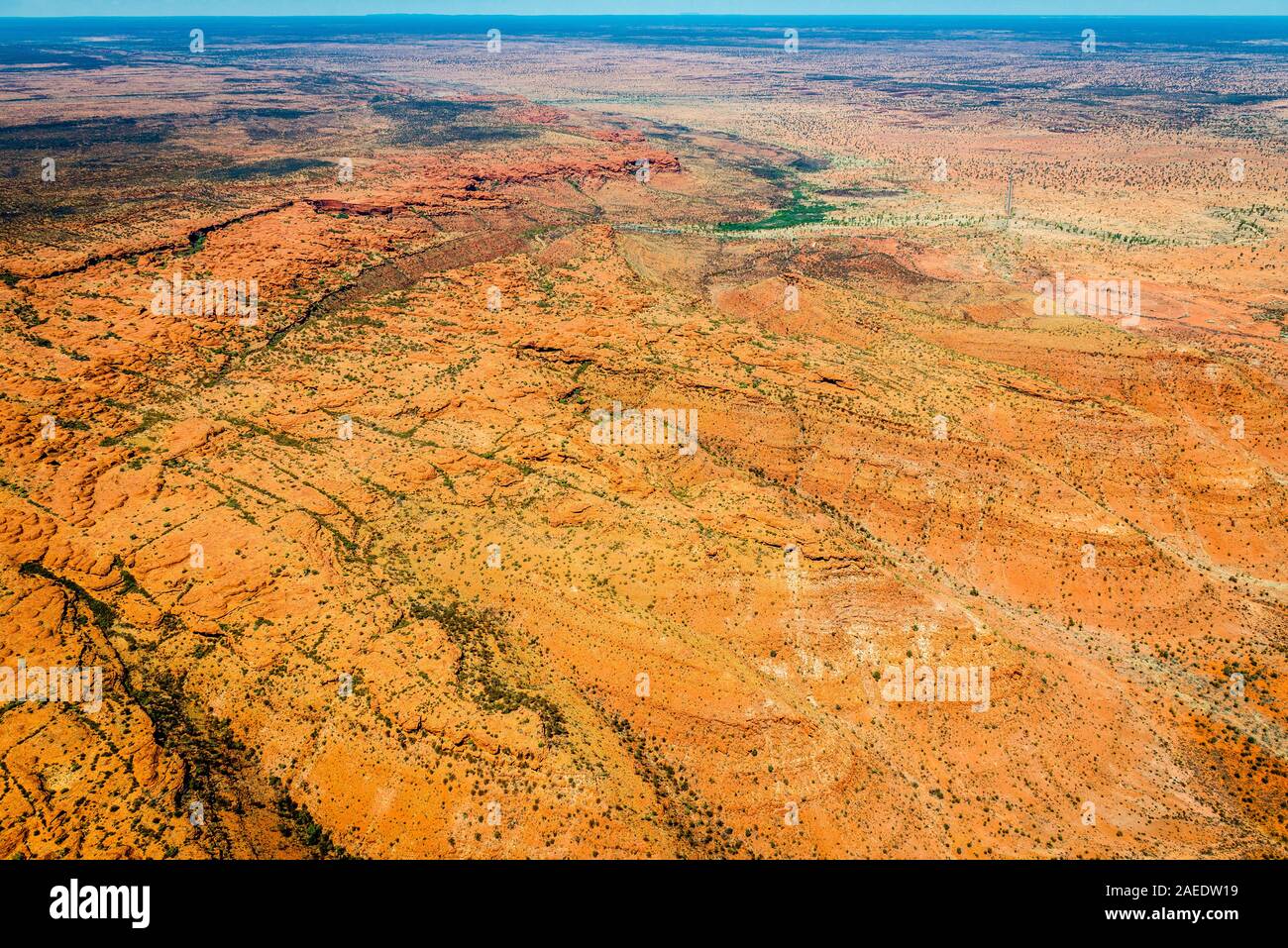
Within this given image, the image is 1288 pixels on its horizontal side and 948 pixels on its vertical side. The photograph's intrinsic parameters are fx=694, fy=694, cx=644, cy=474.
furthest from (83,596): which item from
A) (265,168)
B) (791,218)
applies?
(791,218)

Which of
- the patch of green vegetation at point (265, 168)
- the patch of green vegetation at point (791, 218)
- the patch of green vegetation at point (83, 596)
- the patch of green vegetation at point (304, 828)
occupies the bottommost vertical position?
the patch of green vegetation at point (304, 828)

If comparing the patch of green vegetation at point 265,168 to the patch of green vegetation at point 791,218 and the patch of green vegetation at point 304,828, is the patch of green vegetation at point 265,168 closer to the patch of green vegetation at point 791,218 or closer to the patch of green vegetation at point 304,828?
the patch of green vegetation at point 791,218

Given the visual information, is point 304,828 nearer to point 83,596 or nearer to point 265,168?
point 83,596

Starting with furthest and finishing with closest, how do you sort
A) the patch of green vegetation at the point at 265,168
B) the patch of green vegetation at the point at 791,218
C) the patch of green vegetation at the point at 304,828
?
the patch of green vegetation at the point at 791,218
the patch of green vegetation at the point at 265,168
the patch of green vegetation at the point at 304,828

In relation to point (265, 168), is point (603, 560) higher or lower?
lower

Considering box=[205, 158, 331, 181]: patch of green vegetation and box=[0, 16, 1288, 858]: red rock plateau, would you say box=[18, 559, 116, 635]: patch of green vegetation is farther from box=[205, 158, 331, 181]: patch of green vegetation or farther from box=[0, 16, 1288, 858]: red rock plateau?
box=[205, 158, 331, 181]: patch of green vegetation

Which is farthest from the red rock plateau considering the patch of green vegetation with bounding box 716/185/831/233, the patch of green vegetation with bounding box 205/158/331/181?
the patch of green vegetation with bounding box 716/185/831/233

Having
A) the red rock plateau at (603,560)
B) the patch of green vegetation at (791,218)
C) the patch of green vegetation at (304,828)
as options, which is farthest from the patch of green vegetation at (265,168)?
the patch of green vegetation at (304,828)

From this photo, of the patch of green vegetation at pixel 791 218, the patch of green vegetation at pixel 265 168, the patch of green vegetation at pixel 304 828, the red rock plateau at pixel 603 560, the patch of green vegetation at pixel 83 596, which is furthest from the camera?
the patch of green vegetation at pixel 791 218

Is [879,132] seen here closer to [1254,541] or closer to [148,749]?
[1254,541]
